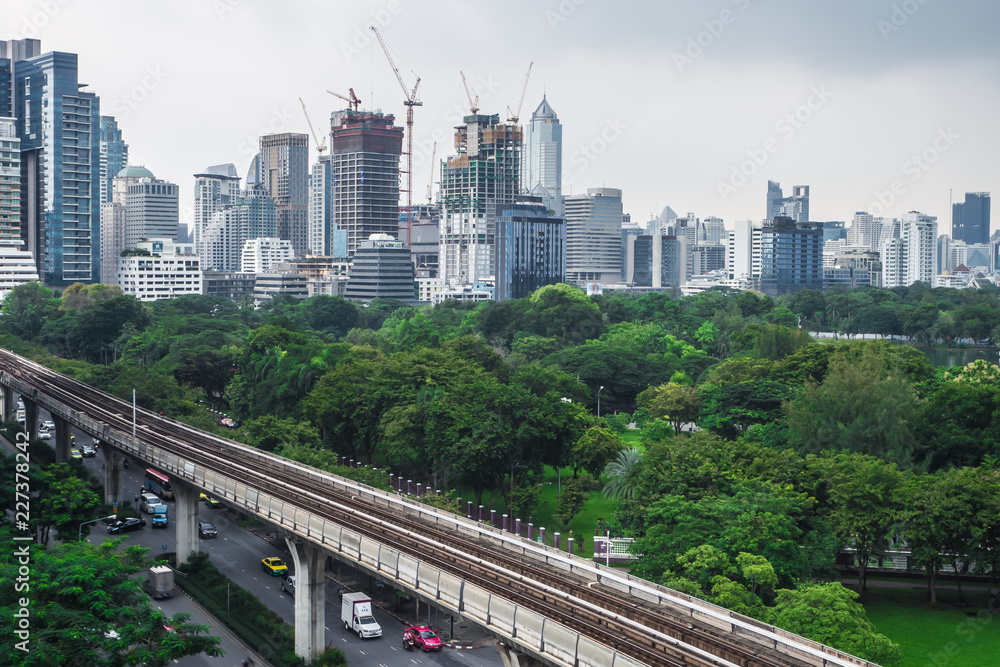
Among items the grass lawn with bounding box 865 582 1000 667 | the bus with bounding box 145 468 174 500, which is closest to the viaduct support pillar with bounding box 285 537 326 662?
the grass lawn with bounding box 865 582 1000 667

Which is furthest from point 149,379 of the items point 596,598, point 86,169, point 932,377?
point 86,169

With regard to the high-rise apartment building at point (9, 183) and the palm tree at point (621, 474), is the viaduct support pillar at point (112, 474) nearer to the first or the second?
the palm tree at point (621, 474)

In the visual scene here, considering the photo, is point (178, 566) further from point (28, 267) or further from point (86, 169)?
point (86, 169)

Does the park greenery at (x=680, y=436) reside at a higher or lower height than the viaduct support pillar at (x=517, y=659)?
higher

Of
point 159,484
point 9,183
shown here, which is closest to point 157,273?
point 9,183

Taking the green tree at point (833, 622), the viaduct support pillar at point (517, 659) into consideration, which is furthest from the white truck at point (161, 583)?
the green tree at point (833, 622)

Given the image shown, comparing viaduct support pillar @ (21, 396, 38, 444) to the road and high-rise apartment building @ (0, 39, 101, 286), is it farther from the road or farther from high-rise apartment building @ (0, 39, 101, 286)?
high-rise apartment building @ (0, 39, 101, 286)
